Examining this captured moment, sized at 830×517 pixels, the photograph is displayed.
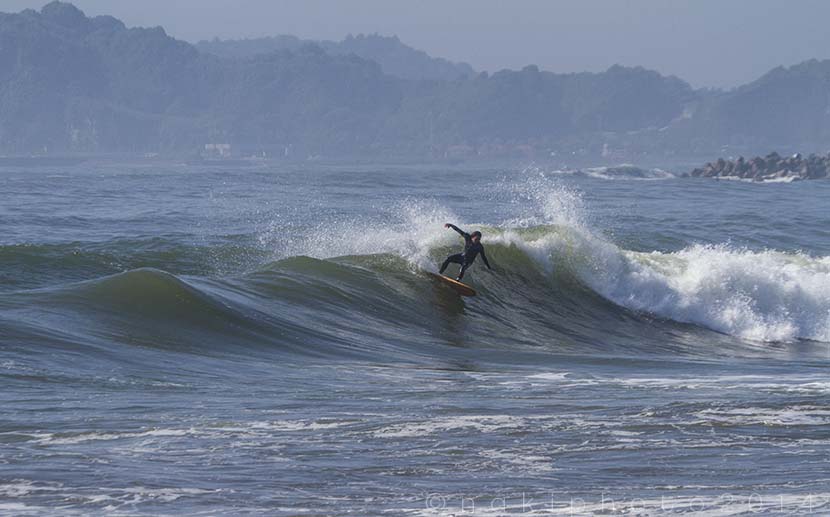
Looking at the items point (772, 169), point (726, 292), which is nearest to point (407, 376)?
point (726, 292)

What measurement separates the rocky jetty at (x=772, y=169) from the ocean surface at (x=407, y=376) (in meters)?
60.6

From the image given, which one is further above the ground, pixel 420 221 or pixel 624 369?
pixel 420 221

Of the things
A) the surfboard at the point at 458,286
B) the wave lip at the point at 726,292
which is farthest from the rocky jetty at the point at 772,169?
the surfboard at the point at 458,286

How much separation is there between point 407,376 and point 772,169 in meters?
81.5

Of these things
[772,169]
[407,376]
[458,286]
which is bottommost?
[407,376]

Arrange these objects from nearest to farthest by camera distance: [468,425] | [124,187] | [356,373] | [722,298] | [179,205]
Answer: [468,425] < [356,373] < [722,298] < [179,205] < [124,187]

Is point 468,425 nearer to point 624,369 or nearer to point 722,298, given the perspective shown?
point 624,369

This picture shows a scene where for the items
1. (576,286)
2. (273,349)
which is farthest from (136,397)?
(576,286)

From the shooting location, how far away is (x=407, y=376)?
602 inches

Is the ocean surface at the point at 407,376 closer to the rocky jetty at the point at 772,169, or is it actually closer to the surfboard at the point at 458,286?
the surfboard at the point at 458,286

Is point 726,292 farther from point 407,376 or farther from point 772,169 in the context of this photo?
point 772,169

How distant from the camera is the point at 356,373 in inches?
603

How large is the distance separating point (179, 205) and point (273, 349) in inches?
1266

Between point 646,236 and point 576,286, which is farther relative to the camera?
point 646,236
